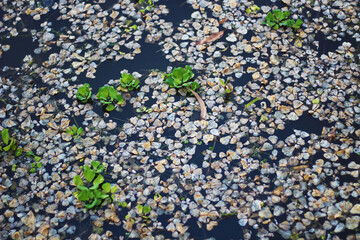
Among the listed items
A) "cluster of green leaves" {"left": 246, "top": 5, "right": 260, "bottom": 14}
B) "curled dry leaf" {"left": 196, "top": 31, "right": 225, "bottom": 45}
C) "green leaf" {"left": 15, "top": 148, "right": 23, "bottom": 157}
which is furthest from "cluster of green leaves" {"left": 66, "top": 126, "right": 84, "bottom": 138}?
"cluster of green leaves" {"left": 246, "top": 5, "right": 260, "bottom": 14}

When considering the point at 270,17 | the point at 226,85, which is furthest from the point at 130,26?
the point at 270,17

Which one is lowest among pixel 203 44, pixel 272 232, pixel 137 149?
pixel 272 232

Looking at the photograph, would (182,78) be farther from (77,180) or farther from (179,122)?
(77,180)

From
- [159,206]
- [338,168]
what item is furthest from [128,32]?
[338,168]

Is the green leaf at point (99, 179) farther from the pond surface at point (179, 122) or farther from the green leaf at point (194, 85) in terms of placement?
the green leaf at point (194, 85)

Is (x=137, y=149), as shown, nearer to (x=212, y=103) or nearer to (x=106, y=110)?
(x=106, y=110)

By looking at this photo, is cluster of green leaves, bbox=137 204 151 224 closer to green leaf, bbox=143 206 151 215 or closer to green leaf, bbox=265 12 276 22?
green leaf, bbox=143 206 151 215
